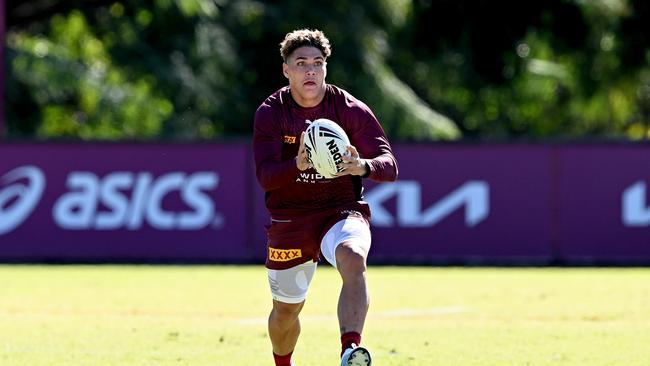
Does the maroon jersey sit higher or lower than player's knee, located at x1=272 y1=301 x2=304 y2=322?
higher

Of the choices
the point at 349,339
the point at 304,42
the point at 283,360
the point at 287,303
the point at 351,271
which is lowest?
the point at 283,360

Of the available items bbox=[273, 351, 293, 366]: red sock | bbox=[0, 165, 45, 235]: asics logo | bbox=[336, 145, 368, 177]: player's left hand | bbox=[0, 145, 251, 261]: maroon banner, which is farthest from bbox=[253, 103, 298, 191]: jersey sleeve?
bbox=[0, 165, 45, 235]: asics logo

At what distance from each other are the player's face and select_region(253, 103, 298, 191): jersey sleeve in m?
0.24

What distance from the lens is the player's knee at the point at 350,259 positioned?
27.2 feet

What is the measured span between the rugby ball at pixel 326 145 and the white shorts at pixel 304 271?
1.34 ft

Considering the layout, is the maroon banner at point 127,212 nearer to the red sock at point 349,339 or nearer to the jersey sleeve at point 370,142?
the jersey sleeve at point 370,142

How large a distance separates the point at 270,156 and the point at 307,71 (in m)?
0.56

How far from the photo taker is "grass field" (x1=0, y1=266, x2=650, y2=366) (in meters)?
10.6

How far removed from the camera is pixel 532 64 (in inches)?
1511

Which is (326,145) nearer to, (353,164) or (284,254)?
(353,164)

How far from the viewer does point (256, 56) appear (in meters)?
34.4

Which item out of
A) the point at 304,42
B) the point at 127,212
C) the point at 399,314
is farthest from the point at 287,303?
the point at 127,212

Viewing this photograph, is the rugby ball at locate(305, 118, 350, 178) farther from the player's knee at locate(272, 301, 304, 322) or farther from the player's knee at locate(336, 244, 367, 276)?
the player's knee at locate(272, 301, 304, 322)

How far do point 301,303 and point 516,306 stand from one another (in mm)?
6192
